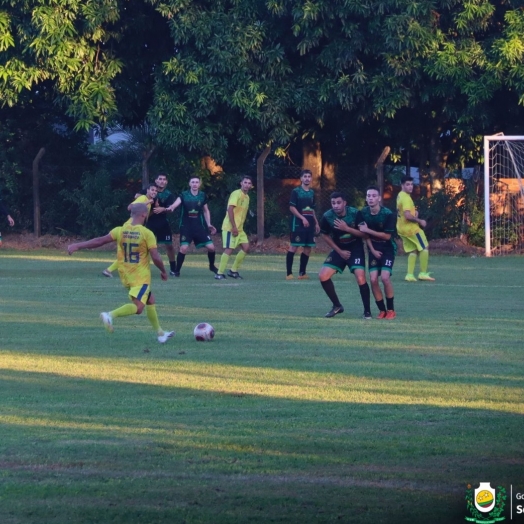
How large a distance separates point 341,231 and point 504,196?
15.2m

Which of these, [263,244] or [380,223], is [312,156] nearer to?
[263,244]

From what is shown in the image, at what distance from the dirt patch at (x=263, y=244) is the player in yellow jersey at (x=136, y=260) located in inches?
616

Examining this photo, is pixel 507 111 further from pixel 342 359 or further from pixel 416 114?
Answer: pixel 342 359

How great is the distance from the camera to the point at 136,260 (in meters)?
11.2

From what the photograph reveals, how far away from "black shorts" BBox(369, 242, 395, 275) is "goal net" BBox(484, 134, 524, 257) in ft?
43.3

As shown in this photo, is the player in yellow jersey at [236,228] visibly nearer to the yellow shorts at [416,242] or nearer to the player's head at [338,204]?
the yellow shorts at [416,242]

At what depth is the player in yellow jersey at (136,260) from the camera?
1114cm

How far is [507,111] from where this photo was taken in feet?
92.2

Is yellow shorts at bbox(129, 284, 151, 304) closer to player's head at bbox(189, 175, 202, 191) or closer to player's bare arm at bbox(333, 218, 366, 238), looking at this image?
player's bare arm at bbox(333, 218, 366, 238)

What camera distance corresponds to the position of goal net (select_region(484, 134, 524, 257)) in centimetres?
2636

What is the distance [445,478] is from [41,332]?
7.06 m

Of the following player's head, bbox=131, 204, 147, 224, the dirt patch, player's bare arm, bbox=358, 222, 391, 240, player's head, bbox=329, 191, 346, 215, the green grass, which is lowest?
the green grass

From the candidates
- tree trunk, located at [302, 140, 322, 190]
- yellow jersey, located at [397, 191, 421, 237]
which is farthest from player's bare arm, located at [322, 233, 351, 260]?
tree trunk, located at [302, 140, 322, 190]

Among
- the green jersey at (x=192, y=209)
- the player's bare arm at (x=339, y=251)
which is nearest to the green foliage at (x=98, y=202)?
the green jersey at (x=192, y=209)
